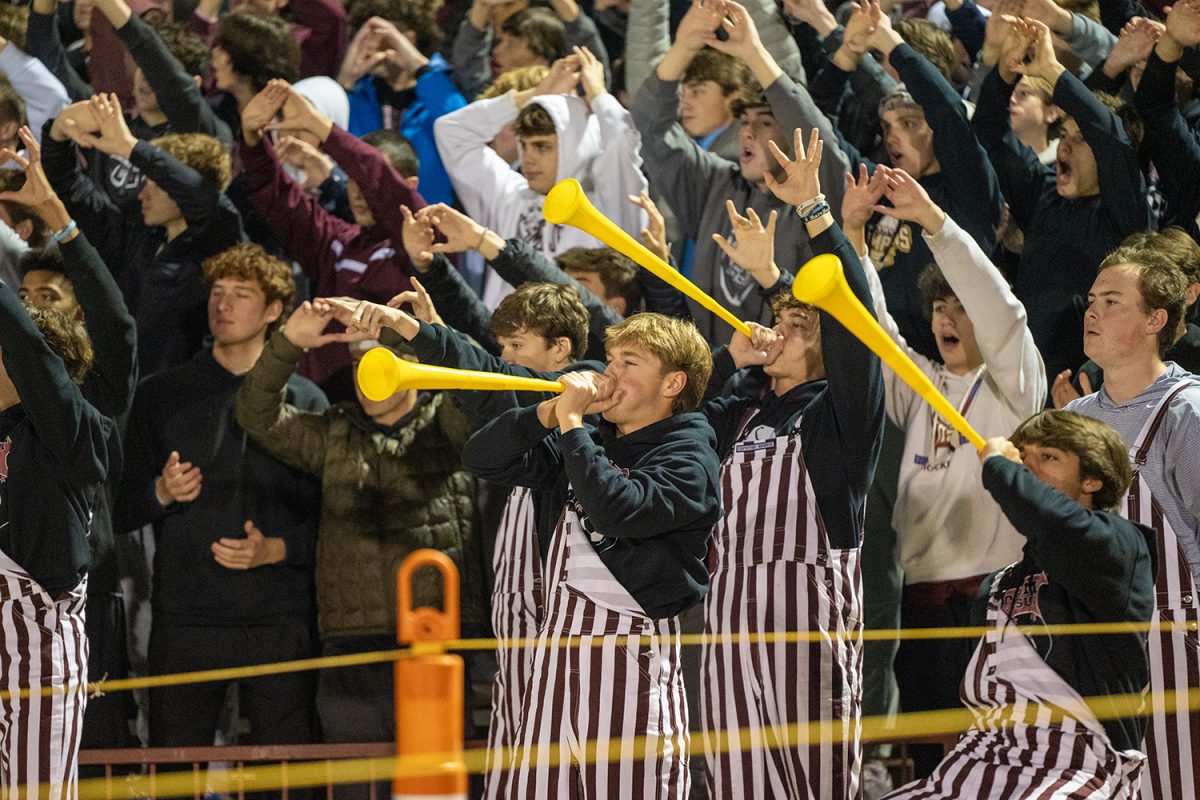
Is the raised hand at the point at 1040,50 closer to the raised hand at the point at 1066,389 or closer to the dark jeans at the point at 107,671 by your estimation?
the raised hand at the point at 1066,389

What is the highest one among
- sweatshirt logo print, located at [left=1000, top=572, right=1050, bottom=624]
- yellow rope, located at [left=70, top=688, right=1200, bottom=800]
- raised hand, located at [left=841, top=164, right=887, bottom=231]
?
raised hand, located at [left=841, top=164, right=887, bottom=231]

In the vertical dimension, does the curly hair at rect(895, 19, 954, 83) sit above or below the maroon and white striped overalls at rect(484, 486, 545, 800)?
above

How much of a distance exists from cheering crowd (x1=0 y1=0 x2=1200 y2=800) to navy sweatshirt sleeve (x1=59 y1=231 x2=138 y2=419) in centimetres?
1

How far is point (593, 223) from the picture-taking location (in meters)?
4.61

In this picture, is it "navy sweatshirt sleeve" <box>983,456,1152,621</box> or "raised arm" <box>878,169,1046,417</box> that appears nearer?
"navy sweatshirt sleeve" <box>983,456,1152,621</box>

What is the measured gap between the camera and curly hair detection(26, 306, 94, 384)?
483 cm

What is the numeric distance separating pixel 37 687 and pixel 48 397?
2.64 ft

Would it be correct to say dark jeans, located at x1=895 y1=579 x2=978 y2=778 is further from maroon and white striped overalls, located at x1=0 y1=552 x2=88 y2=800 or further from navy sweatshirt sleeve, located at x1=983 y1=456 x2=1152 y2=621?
maroon and white striped overalls, located at x1=0 y1=552 x2=88 y2=800

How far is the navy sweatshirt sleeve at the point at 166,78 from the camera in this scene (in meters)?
6.70

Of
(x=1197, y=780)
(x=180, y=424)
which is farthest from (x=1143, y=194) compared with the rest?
(x=180, y=424)

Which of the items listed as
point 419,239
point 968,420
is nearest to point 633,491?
point 968,420

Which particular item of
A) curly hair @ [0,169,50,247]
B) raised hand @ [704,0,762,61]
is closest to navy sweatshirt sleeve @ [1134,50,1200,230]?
raised hand @ [704,0,762,61]

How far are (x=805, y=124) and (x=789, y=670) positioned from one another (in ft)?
6.79

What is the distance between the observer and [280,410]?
5492 millimetres
